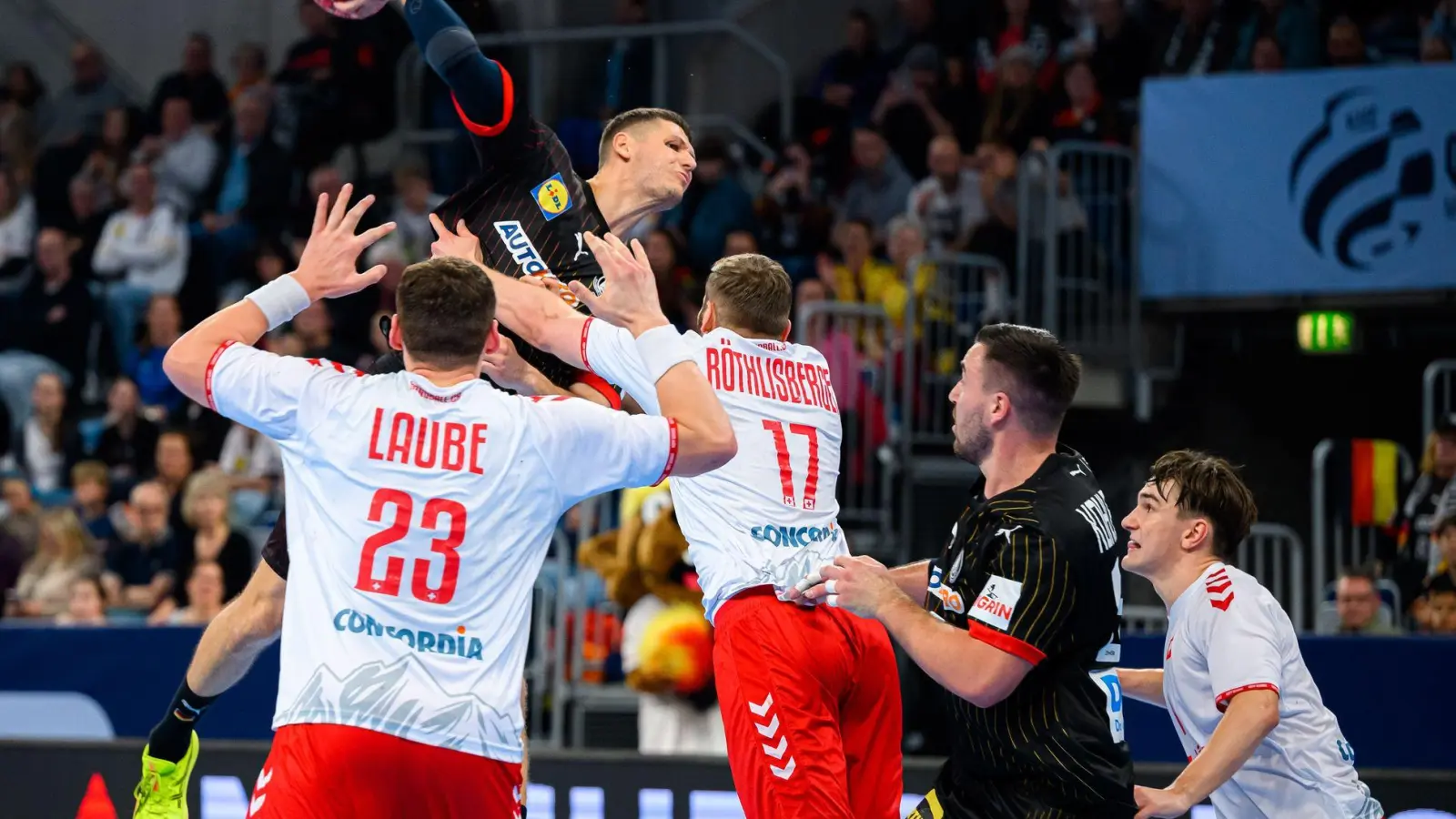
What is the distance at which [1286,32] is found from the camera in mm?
12359

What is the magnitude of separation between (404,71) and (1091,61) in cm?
593

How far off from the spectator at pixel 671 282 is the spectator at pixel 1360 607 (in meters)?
5.05

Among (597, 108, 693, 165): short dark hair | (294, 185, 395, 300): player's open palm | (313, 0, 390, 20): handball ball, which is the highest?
(313, 0, 390, 20): handball ball

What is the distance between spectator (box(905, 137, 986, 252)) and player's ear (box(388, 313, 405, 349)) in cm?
841

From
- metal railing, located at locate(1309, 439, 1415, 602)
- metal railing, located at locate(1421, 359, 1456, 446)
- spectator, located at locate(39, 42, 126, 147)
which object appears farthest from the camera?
spectator, located at locate(39, 42, 126, 147)

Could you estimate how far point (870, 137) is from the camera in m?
13.5

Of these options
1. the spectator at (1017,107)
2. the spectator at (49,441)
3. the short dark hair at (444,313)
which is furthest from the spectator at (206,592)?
the short dark hair at (444,313)

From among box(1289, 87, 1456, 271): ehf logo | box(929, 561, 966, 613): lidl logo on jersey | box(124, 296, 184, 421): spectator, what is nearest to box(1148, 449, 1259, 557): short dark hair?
box(929, 561, 966, 613): lidl logo on jersey

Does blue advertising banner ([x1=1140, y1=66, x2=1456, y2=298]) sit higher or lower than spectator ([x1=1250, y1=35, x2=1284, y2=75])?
lower

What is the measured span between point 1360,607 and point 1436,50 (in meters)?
4.33

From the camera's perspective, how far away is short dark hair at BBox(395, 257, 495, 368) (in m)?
4.18

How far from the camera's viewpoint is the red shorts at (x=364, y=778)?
406cm

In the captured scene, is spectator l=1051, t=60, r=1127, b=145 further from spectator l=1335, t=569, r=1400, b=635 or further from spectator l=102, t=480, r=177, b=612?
spectator l=102, t=480, r=177, b=612

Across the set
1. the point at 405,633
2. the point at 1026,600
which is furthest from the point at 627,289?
the point at 1026,600
